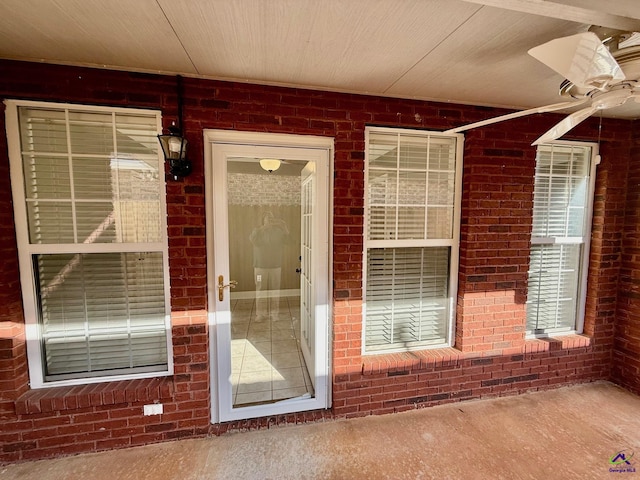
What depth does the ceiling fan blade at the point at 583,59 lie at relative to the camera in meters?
0.95

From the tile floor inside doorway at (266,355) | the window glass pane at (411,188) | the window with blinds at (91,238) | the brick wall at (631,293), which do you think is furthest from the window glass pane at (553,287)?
the window with blinds at (91,238)

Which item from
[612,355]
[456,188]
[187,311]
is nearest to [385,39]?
[456,188]

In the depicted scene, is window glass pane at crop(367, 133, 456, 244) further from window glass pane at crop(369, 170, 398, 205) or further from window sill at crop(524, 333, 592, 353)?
window sill at crop(524, 333, 592, 353)

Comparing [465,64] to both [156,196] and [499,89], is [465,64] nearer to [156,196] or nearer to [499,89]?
[499,89]

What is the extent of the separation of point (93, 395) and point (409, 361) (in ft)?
7.36

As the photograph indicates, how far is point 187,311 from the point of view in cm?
191

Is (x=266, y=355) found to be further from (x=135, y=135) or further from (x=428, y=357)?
(x=135, y=135)

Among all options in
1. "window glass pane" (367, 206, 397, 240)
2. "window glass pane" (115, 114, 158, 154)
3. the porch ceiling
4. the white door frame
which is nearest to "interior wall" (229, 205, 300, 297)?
the white door frame

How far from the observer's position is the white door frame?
6.27 ft

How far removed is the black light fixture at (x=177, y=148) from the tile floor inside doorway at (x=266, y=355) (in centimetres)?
113

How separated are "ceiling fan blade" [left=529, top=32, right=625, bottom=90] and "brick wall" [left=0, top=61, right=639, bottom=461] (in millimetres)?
1114

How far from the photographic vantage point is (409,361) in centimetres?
224

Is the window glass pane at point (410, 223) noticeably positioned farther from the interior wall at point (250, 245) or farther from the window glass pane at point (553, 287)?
the window glass pane at point (553, 287)

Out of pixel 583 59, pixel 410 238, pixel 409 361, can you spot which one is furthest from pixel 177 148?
pixel 409 361
